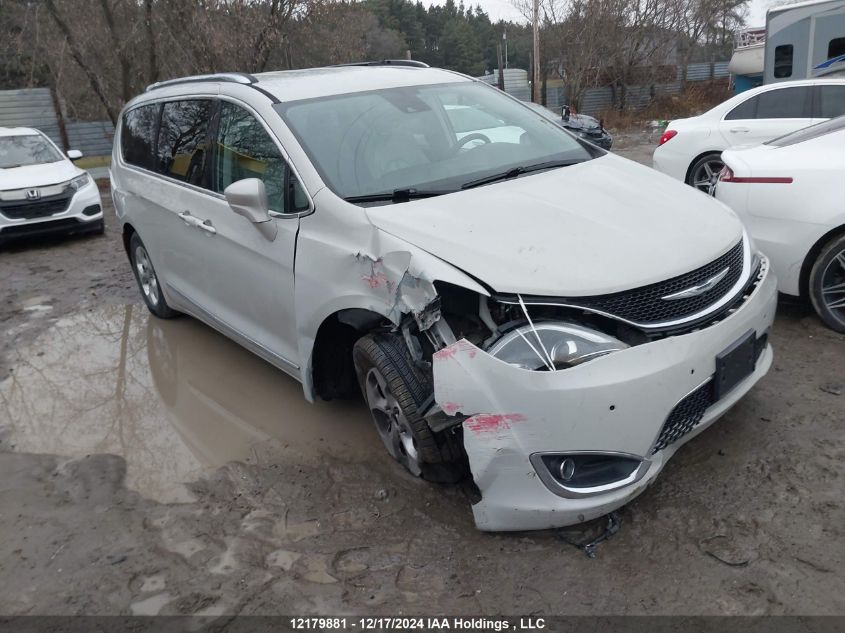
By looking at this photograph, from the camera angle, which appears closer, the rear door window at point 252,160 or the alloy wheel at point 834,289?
the rear door window at point 252,160

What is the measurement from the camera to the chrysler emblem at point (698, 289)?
2.80 meters

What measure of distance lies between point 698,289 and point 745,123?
6.13 m

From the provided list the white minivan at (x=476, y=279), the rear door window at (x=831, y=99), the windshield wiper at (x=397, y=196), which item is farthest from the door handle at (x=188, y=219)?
the rear door window at (x=831, y=99)

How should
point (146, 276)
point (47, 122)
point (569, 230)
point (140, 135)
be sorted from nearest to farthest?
1. point (569, 230)
2. point (140, 135)
3. point (146, 276)
4. point (47, 122)

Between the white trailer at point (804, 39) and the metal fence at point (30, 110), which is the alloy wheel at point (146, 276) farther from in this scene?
the metal fence at point (30, 110)

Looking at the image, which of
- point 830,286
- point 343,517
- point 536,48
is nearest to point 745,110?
point 830,286

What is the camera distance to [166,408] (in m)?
4.64

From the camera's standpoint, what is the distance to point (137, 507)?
11.6ft

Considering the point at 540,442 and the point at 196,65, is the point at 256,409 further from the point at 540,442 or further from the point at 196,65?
the point at 196,65

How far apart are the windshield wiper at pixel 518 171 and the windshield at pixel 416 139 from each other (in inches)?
1.0

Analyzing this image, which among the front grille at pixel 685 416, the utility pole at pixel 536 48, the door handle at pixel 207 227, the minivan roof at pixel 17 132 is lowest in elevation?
the front grille at pixel 685 416

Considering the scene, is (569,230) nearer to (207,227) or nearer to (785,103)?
(207,227)

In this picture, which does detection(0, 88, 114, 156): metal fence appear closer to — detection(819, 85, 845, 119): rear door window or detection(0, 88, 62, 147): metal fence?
detection(0, 88, 62, 147): metal fence

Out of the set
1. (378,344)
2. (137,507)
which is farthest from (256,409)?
(378,344)
